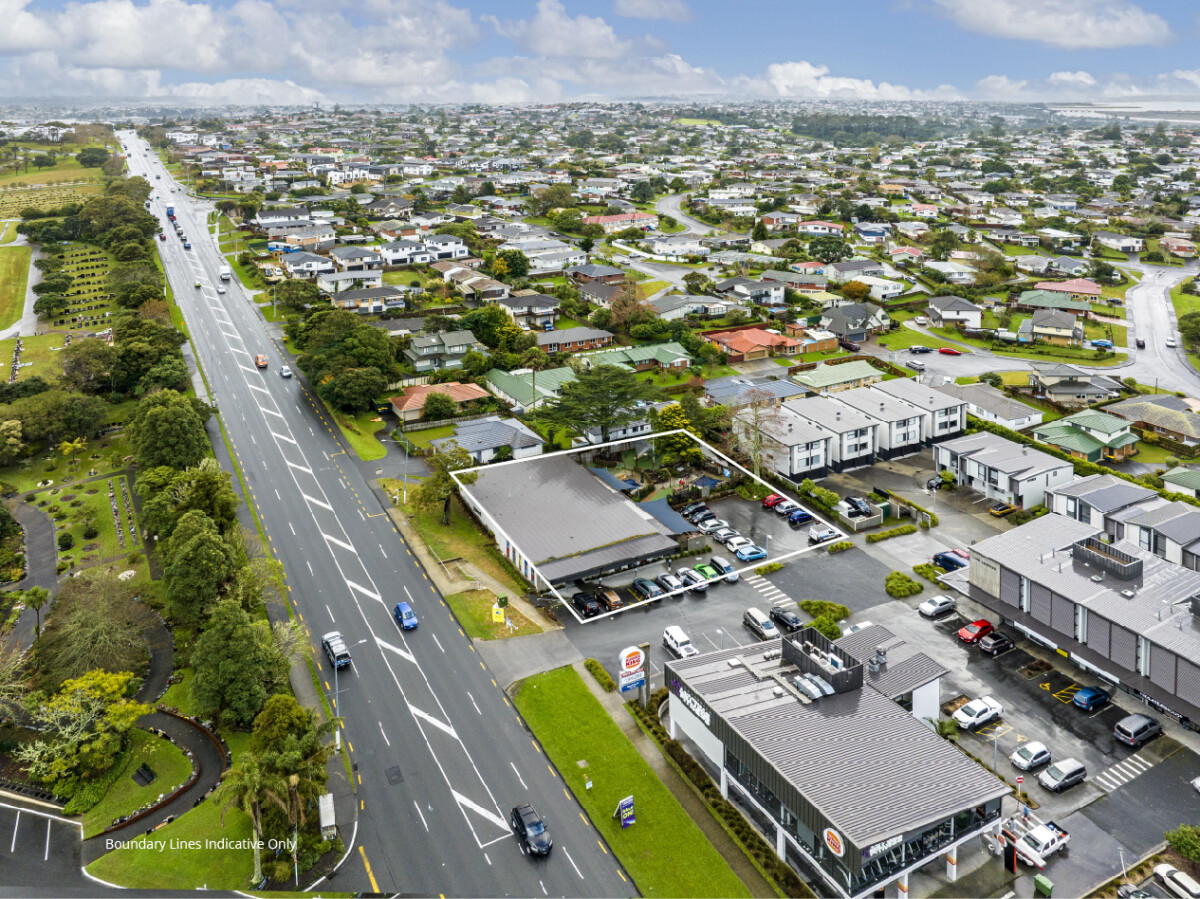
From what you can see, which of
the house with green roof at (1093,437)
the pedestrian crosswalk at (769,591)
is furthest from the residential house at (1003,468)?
the pedestrian crosswalk at (769,591)

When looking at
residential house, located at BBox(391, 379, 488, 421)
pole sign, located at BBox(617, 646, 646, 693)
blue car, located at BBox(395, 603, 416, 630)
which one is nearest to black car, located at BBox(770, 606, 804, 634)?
pole sign, located at BBox(617, 646, 646, 693)

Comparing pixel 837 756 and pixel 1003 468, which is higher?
pixel 1003 468

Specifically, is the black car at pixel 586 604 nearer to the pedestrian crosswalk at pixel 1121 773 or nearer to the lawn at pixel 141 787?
the lawn at pixel 141 787

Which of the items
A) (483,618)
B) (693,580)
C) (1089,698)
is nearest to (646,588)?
(693,580)

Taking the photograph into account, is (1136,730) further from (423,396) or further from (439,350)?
(439,350)

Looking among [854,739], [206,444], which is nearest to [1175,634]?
[854,739]

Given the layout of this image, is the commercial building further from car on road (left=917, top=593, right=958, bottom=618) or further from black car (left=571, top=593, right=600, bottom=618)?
black car (left=571, top=593, right=600, bottom=618)
